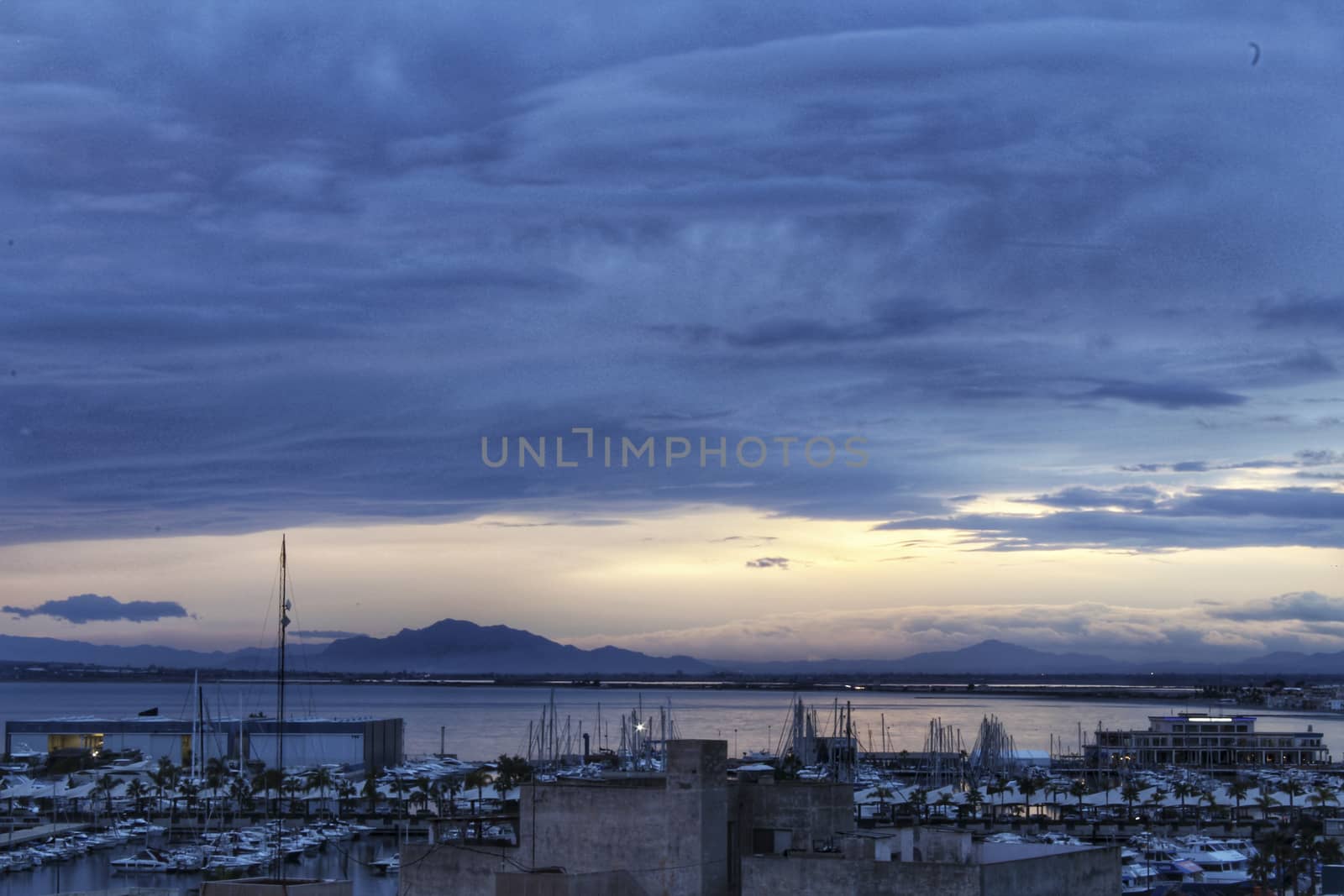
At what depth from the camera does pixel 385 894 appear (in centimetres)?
5722

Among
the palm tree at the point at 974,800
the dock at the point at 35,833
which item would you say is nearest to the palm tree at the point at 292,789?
the dock at the point at 35,833

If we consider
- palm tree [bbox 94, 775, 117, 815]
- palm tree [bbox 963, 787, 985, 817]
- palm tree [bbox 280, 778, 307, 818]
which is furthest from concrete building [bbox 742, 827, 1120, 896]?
palm tree [bbox 94, 775, 117, 815]

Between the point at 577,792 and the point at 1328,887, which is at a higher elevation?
the point at 577,792

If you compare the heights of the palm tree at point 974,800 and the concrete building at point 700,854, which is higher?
the concrete building at point 700,854

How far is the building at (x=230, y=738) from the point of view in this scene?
97312 millimetres

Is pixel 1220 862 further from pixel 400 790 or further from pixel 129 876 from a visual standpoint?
pixel 129 876

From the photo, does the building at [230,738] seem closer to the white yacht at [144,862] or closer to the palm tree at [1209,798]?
the white yacht at [144,862]

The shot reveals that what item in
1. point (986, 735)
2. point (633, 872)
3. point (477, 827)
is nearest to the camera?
point (633, 872)

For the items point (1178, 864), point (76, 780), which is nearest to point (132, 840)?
point (76, 780)

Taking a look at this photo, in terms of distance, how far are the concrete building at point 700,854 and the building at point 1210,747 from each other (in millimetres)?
102016

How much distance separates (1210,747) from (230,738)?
81207 mm

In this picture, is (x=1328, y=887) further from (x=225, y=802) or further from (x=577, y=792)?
(x=225, y=802)

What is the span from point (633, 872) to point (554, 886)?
219cm

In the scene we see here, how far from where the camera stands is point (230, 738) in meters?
99.5
